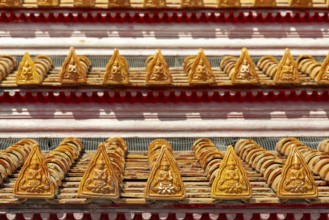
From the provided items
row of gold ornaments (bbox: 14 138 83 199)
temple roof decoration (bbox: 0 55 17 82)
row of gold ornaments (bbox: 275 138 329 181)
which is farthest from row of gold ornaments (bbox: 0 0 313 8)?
row of gold ornaments (bbox: 14 138 83 199)

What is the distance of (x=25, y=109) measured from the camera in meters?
12.3

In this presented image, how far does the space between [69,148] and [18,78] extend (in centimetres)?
175

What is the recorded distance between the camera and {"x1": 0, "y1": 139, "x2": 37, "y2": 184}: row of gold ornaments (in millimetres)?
10038

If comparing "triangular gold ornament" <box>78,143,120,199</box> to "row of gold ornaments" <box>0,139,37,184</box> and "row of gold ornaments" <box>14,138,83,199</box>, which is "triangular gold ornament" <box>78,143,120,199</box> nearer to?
"row of gold ornaments" <box>14,138,83,199</box>

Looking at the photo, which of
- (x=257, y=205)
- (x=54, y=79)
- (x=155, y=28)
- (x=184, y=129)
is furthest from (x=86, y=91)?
(x=257, y=205)

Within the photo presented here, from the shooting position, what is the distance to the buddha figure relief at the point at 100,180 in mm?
8594

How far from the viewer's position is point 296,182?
28.7 ft

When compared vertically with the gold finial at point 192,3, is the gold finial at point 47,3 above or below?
above

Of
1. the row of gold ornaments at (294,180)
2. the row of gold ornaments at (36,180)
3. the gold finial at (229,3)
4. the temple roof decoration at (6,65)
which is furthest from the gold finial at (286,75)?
the temple roof decoration at (6,65)

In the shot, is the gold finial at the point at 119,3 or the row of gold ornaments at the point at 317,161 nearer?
the row of gold ornaments at the point at 317,161

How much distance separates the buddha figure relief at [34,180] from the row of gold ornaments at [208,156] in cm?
256

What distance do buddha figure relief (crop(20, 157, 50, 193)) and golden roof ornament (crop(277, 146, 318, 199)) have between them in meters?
3.29

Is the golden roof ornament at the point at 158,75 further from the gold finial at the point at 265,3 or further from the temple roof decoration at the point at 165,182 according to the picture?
the gold finial at the point at 265,3

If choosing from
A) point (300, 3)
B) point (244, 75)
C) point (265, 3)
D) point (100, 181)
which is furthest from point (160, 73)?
point (300, 3)
